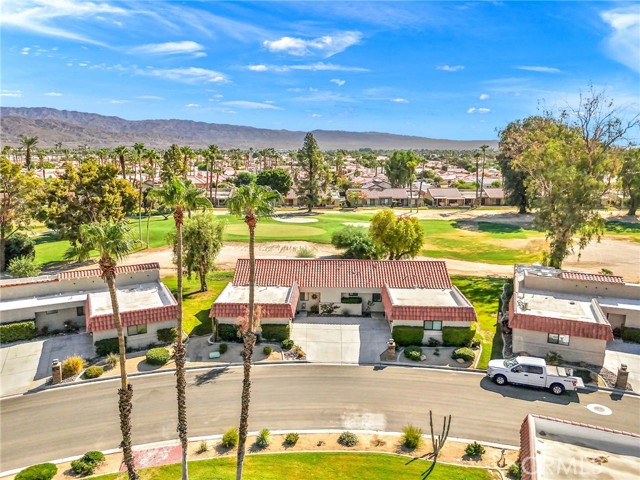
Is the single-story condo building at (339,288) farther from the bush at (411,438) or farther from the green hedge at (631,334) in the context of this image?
the green hedge at (631,334)

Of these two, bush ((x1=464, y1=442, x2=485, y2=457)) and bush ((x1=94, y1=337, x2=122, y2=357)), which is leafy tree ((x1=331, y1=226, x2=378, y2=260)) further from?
bush ((x1=464, y1=442, x2=485, y2=457))

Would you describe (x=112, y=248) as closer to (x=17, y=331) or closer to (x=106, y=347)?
(x=106, y=347)

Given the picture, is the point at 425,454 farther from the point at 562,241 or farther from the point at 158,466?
the point at 562,241

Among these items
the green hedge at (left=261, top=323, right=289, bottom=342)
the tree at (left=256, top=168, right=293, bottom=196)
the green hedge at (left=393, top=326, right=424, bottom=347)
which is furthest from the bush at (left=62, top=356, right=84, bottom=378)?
the tree at (left=256, top=168, right=293, bottom=196)

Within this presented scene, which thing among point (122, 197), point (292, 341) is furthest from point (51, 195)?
point (292, 341)

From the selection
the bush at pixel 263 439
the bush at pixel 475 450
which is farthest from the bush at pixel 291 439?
the bush at pixel 475 450

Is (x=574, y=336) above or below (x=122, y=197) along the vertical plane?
below
